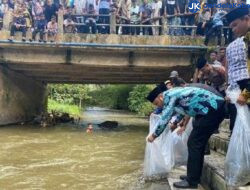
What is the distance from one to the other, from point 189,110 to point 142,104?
23110mm

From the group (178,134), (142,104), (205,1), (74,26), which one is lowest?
(142,104)

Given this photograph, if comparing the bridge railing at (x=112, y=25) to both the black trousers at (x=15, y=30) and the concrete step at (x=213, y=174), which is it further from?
the concrete step at (x=213, y=174)

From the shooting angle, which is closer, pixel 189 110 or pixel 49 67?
pixel 189 110

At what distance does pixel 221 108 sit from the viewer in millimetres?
3812

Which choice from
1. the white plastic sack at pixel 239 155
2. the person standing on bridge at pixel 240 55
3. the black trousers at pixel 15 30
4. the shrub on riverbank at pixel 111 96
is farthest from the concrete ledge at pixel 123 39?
the shrub on riverbank at pixel 111 96

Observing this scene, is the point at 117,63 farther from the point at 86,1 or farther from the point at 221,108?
the point at 221,108

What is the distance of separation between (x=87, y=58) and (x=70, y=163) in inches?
266

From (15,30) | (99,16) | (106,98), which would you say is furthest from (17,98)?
(106,98)

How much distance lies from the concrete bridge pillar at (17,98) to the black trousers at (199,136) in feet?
35.0

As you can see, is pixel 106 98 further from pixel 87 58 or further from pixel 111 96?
pixel 87 58

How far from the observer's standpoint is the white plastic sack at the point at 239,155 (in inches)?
132

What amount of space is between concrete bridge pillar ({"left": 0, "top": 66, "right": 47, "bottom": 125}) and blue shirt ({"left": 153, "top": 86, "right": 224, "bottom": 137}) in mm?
10577

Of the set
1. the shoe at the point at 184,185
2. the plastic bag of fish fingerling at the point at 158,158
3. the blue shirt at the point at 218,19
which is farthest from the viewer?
the blue shirt at the point at 218,19

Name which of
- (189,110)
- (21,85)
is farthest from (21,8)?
(189,110)
